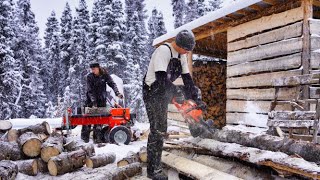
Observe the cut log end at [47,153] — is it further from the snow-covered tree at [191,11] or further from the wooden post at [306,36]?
the snow-covered tree at [191,11]

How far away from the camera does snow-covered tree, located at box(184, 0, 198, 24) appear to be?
32.4m

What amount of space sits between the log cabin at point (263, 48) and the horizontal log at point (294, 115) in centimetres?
72

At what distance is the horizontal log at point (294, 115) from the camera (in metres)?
4.99

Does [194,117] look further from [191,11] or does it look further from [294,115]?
[191,11]

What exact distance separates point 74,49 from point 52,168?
31.1m

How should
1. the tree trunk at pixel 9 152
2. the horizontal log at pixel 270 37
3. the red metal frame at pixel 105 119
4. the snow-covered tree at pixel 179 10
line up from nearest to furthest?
the tree trunk at pixel 9 152 → the horizontal log at pixel 270 37 → the red metal frame at pixel 105 119 → the snow-covered tree at pixel 179 10

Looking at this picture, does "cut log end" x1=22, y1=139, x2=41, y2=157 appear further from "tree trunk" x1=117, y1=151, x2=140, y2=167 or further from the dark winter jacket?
the dark winter jacket

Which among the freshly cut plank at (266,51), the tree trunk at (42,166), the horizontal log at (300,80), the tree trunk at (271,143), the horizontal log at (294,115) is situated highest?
the freshly cut plank at (266,51)

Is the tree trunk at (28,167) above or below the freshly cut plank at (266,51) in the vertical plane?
below

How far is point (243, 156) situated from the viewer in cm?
385

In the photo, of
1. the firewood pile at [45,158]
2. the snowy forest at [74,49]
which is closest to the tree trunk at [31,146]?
the firewood pile at [45,158]

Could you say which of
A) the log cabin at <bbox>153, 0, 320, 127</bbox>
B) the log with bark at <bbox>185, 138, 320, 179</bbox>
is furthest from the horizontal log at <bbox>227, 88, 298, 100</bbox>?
the log with bark at <bbox>185, 138, 320, 179</bbox>

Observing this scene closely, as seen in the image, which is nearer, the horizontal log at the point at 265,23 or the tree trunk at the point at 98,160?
the tree trunk at the point at 98,160

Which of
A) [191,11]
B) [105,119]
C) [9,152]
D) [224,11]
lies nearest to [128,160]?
[9,152]
